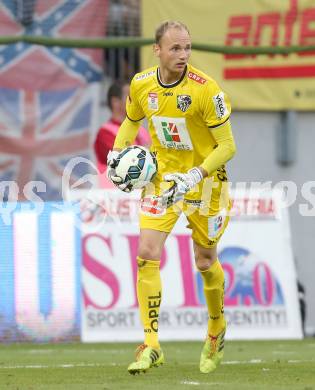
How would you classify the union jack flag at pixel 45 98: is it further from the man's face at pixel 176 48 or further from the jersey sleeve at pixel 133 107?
the man's face at pixel 176 48

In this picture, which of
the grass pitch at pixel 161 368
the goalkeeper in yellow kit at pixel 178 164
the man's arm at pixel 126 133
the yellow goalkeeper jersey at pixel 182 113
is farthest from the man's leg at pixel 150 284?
the man's arm at pixel 126 133

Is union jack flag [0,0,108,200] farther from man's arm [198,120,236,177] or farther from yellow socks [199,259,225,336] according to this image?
man's arm [198,120,236,177]

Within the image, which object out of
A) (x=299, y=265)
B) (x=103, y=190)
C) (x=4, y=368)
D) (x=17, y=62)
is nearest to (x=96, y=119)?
(x=17, y=62)

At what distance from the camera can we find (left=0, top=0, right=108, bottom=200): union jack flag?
42.7 feet

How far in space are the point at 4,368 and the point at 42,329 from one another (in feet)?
9.72

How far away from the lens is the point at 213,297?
802cm

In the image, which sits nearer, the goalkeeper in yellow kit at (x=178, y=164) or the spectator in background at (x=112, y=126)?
the goalkeeper in yellow kit at (x=178, y=164)

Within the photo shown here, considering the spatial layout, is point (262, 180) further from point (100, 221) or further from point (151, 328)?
point (151, 328)

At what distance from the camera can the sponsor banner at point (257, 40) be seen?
13547mm

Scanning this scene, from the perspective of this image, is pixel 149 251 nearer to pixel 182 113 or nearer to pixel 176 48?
pixel 182 113

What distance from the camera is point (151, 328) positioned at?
7473mm

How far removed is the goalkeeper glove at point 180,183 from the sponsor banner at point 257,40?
6.23m

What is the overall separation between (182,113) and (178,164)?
1.17 feet

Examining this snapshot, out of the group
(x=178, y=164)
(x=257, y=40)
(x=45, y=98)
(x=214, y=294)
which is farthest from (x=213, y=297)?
(x=257, y=40)
